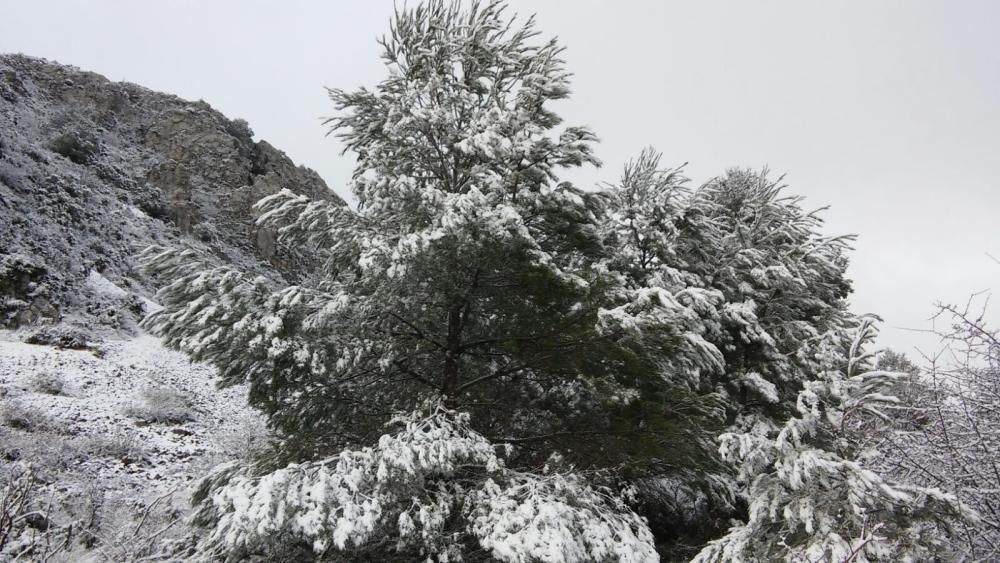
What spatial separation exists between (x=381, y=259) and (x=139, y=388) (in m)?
12.5

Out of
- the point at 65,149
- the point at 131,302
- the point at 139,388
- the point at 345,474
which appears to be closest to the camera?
the point at 345,474

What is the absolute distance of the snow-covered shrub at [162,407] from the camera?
12.2m

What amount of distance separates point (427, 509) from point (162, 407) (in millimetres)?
11637

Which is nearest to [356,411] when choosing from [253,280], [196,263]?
[253,280]

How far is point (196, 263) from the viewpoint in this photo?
17.1ft

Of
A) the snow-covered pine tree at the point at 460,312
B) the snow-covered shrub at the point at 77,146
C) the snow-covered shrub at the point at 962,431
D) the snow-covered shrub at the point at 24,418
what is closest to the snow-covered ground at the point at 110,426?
the snow-covered shrub at the point at 24,418

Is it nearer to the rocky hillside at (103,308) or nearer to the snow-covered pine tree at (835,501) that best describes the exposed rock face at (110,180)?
the rocky hillside at (103,308)

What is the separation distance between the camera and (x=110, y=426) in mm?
11094

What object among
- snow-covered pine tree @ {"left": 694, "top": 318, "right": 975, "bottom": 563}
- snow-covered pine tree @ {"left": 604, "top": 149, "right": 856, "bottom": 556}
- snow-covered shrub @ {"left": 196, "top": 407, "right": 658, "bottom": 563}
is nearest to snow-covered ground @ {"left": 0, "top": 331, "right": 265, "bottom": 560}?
snow-covered shrub @ {"left": 196, "top": 407, "right": 658, "bottom": 563}

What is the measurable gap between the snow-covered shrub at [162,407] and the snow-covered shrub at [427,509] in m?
9.93

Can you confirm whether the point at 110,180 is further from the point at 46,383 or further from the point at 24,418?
the point at 24,418

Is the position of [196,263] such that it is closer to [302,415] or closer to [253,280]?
[253,280]

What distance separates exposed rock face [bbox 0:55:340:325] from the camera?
17734 mm

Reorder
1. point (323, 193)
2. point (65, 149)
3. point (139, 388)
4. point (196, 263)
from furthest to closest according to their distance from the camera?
point (323, 193) → point (65, 149) → point (139, 388) → point (196, 263)
